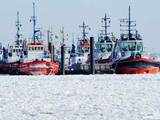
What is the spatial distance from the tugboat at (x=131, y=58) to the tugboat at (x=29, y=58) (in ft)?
18.7

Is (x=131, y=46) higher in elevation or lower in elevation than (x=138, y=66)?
higher

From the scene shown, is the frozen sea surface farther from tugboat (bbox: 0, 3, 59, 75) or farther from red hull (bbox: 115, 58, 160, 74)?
tugboat (bbox: 0, 3, 59, 75)

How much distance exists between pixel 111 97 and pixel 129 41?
3825 centimetres

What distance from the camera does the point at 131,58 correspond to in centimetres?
4850

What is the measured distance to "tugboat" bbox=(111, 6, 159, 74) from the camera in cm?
4756

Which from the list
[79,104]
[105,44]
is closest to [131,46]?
[105,44]

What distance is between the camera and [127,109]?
17.0 metres

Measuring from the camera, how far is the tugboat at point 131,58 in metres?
47.6

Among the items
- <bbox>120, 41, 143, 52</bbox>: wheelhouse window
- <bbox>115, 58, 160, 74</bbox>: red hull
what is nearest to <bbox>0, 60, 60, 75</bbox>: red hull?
<bbox>115, 58, 160, 74</bbox>: red hull

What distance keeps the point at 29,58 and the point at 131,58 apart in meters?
13.6

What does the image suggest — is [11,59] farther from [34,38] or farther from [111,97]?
[111,97]

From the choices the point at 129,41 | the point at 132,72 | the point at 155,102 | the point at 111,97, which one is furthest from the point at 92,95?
the point at 129,41

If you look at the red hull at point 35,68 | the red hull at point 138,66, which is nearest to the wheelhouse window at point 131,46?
the red hull at point 35,68

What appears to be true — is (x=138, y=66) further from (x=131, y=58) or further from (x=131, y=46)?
(x=131, y=46)
